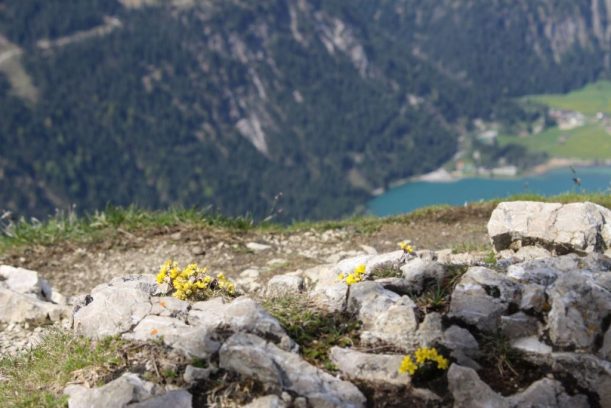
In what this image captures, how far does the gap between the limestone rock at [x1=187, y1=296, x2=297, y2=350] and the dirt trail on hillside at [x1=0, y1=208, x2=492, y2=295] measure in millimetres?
5175

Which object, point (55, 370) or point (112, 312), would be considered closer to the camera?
point (55, 370)

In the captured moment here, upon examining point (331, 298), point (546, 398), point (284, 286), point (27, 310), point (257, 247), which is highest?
point (331, 298)

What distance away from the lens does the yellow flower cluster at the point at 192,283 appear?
23.7 feet

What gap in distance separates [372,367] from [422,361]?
414 mm

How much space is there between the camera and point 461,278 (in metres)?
6.79

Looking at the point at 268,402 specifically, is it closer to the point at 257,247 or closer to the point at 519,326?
the point at 519,326

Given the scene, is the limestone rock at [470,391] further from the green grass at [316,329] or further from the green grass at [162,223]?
the green grass at [162,223]

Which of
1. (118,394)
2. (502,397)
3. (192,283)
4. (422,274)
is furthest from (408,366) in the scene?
(192,283)

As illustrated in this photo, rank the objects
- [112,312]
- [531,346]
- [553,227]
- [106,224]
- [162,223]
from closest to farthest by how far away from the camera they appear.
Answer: [531,346] → [112,312] → [553,227] → [162,223] → [106,224]

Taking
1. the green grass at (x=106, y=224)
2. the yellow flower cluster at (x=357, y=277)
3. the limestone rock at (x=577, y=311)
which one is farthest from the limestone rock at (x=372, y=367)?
the green grass at (x=106, y=224)

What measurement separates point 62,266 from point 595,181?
635 ft

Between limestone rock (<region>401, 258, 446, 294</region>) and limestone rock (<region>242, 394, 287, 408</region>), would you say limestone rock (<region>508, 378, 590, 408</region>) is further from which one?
limestone rock (<region>242, 394, 287, 408</region>)

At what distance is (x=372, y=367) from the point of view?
5855mm

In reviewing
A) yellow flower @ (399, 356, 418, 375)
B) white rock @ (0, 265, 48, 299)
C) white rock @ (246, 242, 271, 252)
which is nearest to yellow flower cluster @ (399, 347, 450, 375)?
yellow flower @ (399, 356, 418, 375)
